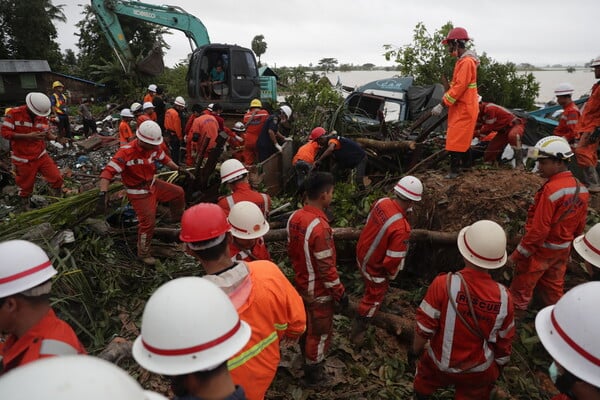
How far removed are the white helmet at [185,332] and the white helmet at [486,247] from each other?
1.61m

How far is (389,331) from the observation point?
3605 mm

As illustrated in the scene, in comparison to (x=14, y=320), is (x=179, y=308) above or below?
above

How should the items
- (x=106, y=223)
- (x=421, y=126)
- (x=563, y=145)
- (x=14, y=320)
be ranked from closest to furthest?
(x=14, y=320)
(x=563, y=145)
(x=106, y=223)
(x=421, y=126)

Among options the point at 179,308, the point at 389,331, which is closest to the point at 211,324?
the point at 179,308

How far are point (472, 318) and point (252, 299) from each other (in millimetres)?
1381

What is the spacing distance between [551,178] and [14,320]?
383 cm

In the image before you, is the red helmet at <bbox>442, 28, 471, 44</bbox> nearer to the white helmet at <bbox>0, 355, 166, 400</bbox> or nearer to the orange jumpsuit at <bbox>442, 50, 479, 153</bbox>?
the orange jumpsuit at <bbox>442, 50, 479, 153</bbox>

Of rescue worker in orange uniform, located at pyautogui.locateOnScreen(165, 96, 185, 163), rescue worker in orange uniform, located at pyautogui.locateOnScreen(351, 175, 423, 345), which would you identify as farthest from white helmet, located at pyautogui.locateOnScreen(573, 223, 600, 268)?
rescue worker in orange uniform, located at pyautogui.locateOnScreen(165, 96, 185, 163)

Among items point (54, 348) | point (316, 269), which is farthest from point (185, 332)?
point (316, 269)

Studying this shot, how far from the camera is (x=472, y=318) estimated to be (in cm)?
221

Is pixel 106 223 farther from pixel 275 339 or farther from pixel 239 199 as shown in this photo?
pixel 275 339

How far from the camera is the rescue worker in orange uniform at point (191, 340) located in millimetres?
1184

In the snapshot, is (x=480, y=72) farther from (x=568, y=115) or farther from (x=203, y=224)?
(x=203, y=224)

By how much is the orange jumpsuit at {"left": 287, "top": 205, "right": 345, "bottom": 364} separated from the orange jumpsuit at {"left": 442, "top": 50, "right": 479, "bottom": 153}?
2.66 meters
